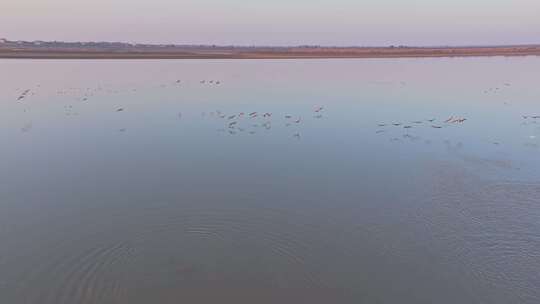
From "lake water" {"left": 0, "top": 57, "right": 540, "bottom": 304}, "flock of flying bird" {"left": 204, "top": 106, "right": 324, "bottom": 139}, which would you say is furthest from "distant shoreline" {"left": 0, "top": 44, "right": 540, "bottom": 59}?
"lake water" {"left": 0, "top": 57, "right": 540, "bottom": 304}

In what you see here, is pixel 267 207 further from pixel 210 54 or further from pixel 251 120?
pixel 210 54

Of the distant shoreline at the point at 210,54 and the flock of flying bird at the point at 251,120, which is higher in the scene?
the distant shoreline at the point at 210,54

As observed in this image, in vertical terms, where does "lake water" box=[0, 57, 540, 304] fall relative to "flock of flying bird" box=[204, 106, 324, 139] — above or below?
below

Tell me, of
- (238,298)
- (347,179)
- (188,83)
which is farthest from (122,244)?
(188,83)

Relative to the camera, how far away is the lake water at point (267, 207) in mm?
9273

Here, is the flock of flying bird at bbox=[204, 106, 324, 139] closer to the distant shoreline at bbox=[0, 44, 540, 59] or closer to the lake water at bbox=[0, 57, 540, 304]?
the lake water at bbox=[0, 57, 540, 304]

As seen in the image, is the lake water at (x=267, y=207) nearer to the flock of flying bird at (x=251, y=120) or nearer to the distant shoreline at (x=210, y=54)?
the flock of flying bird at (x=251, y=120)

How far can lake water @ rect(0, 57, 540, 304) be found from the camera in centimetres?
927

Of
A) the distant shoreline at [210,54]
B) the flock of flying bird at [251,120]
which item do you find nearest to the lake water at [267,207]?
the flock of flying bird at [251,120]

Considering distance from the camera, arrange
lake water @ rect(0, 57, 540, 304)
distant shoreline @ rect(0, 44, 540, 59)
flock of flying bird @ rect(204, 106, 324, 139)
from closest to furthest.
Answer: lake water @ rect(0, 57, 540, 304) → flock of flying bird @ rect(204, 106, 324, 139) → distant shoreline @ rect(0, 44, 540, 59)

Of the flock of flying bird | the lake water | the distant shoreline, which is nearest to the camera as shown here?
the lake water

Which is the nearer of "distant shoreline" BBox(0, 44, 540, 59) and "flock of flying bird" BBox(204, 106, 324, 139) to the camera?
"flock of flying bird" BBox(204, 106, 324, 139)

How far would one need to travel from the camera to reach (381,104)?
33.2 m

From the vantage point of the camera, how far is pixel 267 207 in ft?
43.2
